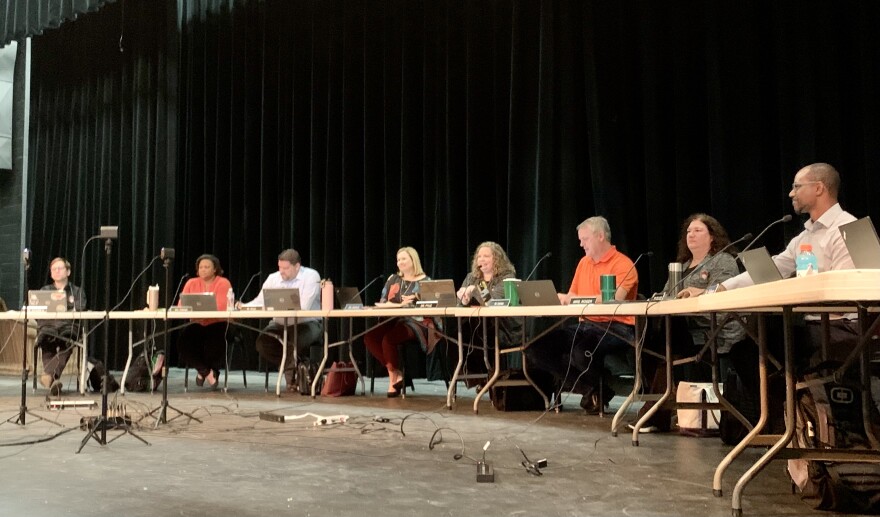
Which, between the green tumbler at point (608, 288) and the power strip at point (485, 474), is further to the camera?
the green tumbler at point (608, 288)

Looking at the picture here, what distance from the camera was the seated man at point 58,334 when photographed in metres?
6.02

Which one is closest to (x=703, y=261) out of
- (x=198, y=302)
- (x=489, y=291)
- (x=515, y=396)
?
(x=515, y=396)

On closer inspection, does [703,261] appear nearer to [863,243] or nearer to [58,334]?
[863,243]

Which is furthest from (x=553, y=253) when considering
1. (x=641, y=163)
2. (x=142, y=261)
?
(x=142, y=261)

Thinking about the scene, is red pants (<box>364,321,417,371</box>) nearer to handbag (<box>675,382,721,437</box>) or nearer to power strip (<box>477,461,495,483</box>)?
handbag (<box>675,382,721,437</box>)

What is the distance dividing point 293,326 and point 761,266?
13.0 feet

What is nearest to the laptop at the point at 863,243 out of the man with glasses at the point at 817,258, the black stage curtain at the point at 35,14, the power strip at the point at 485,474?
the man with glasses at the point at 817,258

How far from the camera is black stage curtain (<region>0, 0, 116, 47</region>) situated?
8359 mm

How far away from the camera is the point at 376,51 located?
736cm

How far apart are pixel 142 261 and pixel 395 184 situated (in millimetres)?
3374

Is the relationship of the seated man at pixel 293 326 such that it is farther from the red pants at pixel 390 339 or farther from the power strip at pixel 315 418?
the power strip at pixel 315 418

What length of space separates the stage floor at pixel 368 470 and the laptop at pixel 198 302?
1.29 metres

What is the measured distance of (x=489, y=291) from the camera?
201 inches

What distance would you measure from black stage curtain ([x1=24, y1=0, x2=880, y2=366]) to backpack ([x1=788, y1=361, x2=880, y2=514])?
8.96 ft
